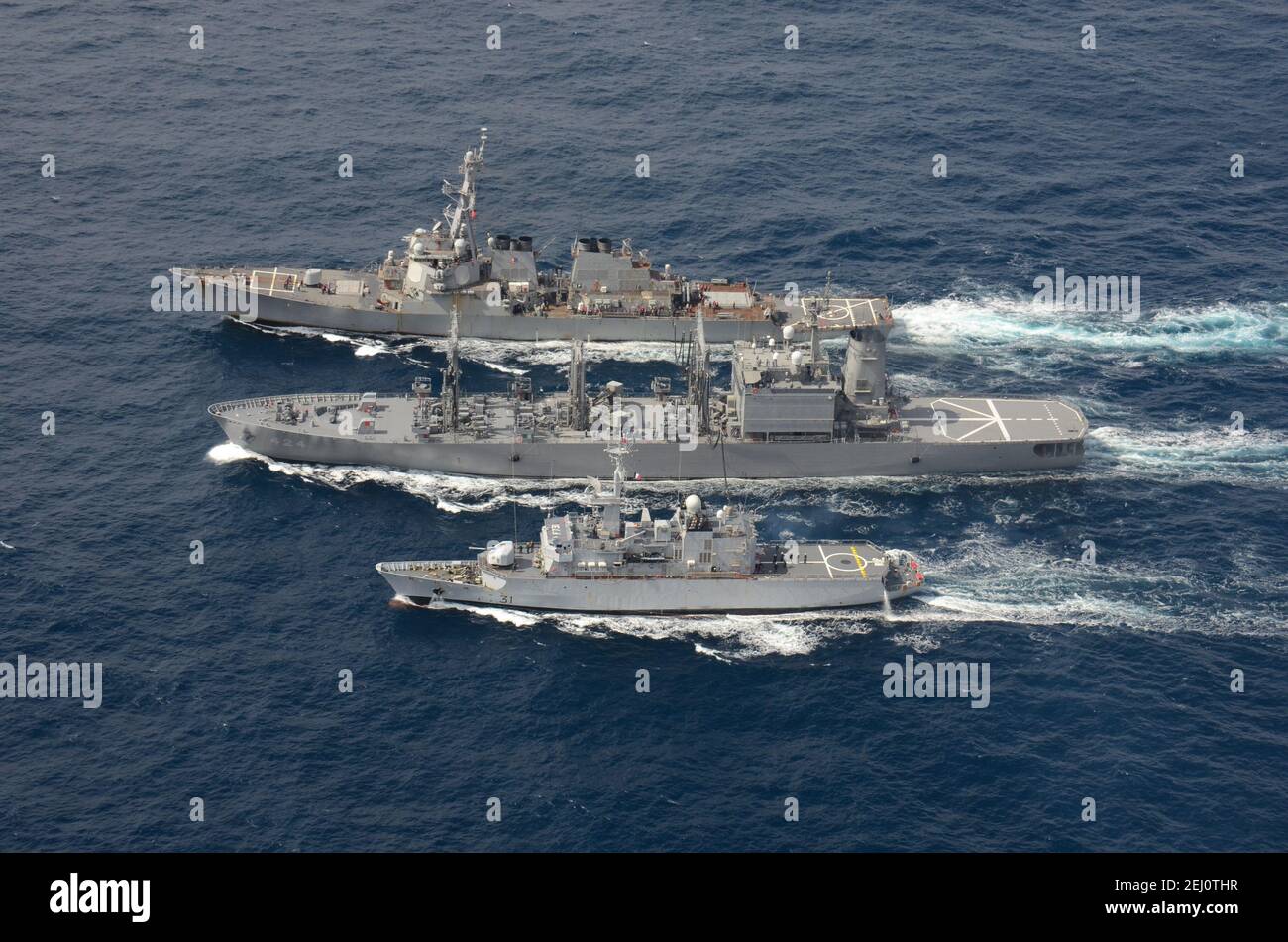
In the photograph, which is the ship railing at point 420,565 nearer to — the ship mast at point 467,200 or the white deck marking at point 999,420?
the white deck marking at point 999,420

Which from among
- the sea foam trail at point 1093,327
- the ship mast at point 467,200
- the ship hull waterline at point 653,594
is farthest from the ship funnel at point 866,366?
the ship mast at point 467,200

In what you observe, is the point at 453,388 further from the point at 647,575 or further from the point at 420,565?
the point at 647,575

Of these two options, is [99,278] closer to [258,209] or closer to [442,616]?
[258,209]

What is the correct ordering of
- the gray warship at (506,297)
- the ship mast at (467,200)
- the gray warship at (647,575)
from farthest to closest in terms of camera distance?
1. the ship mast at (467,200)
2. the gray warship at (506,297)
3. the gray warship at (647,575)

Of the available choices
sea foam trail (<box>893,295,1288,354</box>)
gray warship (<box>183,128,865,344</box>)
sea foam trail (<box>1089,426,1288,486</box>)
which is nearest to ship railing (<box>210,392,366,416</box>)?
gray warship (<box>183,128,865,344</box>)

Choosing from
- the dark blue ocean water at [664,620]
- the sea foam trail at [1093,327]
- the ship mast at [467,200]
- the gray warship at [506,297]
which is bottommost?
the dark blue ocean water at [664,620]

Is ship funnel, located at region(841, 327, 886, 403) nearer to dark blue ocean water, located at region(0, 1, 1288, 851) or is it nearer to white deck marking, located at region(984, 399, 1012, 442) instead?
dark blue ocean water, located at region(0, 1, 1288, 851)
